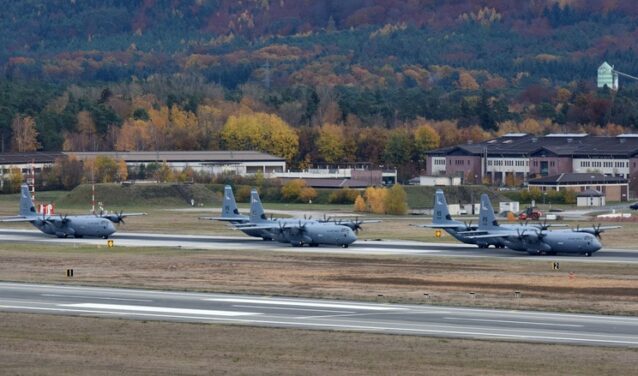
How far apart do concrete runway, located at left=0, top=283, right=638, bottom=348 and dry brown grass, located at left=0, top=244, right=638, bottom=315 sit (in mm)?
3228

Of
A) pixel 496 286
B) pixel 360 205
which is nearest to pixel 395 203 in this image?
pixel 360 205

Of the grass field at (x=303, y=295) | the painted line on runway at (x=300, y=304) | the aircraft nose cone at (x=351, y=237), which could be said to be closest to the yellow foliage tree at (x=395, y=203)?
the grass field at (x=303, y=295)

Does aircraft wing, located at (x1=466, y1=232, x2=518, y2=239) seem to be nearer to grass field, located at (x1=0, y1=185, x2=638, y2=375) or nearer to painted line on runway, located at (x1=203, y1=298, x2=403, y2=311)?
grass field, located at (x1=0, y1=185, x2=638, y2=375)

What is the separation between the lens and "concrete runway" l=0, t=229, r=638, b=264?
351 feet

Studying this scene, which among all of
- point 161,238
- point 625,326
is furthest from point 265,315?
point 161,238

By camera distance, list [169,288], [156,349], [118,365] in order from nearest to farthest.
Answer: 1. [118,365]
2. [156,349]
3. [169,288]

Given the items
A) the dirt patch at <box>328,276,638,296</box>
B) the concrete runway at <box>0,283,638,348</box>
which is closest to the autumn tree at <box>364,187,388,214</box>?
the dirt patch at <box>328,276,638,296</box>

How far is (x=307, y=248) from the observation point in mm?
114500

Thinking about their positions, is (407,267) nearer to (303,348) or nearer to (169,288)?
(169,288)

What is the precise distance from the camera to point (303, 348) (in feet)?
197

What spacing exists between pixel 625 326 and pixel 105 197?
117147 mm

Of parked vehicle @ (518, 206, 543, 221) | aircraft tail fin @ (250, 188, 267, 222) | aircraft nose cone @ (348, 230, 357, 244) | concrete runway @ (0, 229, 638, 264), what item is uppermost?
aircraft tail fin @ (250, 188, 267, 222)

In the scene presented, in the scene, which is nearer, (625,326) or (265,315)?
(625,326)

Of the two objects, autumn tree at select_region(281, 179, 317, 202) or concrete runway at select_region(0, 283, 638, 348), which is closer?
concrete runway at select_region(0, 283, 638, 348)
